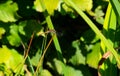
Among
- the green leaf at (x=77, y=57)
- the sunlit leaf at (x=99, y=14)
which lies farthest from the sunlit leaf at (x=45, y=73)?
the sunlit leaf at (x=99, y=14)

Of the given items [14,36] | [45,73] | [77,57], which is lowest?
[45,73]

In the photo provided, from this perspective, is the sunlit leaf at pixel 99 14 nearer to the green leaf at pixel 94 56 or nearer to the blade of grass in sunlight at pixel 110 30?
the green leaf at pixel 94 56

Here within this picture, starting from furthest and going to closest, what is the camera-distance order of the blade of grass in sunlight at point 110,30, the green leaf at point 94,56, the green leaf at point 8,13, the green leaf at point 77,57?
the green leaf at point 77,57
the green leaf at point 94,56
the green leaf at point 8,13
the blade of grass in sunlight at point 110,30

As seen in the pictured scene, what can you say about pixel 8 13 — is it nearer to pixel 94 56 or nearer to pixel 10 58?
pixel 10 58

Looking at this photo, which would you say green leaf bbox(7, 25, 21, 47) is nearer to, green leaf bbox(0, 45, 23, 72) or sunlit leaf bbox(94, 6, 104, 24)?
green leaf bbox(0, 45, 23, 72)

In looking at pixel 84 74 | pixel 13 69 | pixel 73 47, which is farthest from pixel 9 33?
pixel 84 74

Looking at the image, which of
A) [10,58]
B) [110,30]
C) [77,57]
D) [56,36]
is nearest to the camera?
[110,30]

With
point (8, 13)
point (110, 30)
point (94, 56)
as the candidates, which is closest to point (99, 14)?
point (94, 56)

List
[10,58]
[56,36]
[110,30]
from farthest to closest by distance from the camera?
[10,58]
[56,36]
[110,30]

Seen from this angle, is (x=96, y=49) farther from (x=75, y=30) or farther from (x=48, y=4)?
(x=48, y=4)

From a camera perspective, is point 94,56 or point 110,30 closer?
point 110,30
